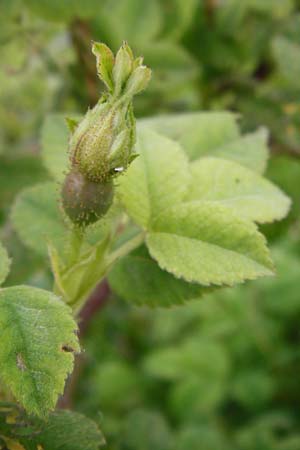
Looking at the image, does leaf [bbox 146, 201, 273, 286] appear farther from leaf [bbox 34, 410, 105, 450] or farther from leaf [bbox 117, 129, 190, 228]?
leaf [bbox 34, 410, 105, 450]

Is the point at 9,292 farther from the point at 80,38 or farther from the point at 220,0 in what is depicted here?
the point at 220,0

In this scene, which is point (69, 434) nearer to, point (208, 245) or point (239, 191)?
point (208, 245)

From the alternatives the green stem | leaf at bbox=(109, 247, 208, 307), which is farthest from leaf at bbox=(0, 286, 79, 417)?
leaf at bbox=(109, 247, 208, 307)

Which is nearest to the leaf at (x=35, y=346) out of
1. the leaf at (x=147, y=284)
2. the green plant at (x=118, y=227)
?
the green plant at (x=118, y=227)

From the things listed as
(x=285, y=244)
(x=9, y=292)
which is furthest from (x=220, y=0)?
(x=9, y=292)

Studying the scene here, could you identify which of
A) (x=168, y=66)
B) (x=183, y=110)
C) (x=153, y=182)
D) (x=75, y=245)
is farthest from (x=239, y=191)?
(x=183, y=110)
